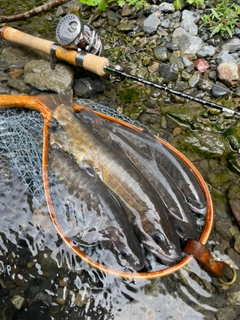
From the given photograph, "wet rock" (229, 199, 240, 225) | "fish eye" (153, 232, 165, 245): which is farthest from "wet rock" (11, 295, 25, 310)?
"wet rock" (229, 199, 240, 225)

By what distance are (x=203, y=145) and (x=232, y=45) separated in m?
1.84

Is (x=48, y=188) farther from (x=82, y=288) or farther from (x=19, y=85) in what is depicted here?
(x=19, y=85)

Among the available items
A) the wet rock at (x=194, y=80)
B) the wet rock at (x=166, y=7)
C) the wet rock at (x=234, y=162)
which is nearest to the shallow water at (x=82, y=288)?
the wet rock at (x=234, y=162)

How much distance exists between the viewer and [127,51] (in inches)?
217

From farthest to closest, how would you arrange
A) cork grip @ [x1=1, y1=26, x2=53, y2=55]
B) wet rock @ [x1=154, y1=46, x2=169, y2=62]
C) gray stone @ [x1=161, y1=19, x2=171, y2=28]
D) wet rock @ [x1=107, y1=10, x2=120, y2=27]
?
wet rock @ [x1=107, y1=10, x2=120, y2=27]
gray stone @ [x1=161, y1=19, x2=171, y2=28]
wet rock @ [x1=154, y1=46, x2=169, y2=62]
cork grip @ [x1=1, y1=26, x2=53, y2=55]

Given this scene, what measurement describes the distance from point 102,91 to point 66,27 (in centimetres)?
99

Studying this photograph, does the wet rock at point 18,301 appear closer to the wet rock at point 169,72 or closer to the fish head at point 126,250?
the fish head at point 126,250

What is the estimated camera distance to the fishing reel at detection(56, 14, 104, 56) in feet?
14.6

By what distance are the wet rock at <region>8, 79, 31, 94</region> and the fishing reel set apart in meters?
0.90

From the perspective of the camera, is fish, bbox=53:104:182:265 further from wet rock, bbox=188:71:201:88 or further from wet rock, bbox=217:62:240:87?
wet rock, bbox=217:62:240:87

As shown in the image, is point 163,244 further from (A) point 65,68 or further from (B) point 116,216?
(A) point 65,68

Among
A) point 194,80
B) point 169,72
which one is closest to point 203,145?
point 194,80

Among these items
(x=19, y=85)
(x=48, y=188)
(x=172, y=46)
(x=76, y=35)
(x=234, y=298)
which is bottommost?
(x=234, y=298)

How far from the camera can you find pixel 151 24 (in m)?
5.57
